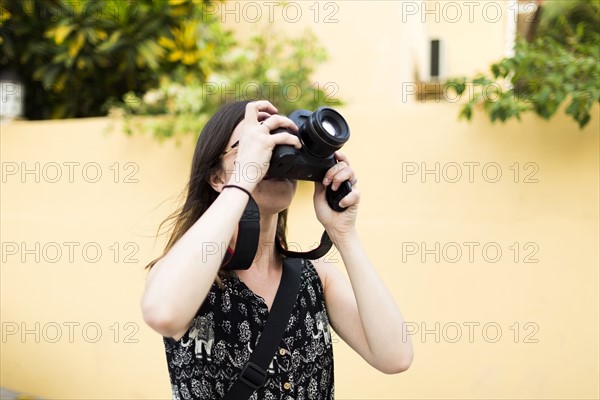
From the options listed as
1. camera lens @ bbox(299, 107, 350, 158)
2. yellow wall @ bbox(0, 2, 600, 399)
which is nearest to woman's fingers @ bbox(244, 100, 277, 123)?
camera lens @ bbox(299, 107, 350, 158)

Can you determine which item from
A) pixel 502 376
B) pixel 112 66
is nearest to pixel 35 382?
pixel 112 66

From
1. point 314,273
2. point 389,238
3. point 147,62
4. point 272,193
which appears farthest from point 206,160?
point 147,62

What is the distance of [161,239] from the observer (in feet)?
13.0

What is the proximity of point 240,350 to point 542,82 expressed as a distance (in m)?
2.14

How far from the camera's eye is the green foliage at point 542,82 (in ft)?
9.61

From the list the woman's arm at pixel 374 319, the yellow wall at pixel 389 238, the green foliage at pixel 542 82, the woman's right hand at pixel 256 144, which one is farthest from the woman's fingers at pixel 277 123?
the yellow wall at pixel 389 238

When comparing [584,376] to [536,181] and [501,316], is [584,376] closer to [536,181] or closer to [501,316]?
[501,316]

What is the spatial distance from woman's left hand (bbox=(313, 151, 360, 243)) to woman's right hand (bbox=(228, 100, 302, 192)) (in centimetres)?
15

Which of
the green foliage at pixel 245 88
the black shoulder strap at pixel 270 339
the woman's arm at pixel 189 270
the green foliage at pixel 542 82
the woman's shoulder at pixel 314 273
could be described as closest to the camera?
the woman's arm at pixel 189 270

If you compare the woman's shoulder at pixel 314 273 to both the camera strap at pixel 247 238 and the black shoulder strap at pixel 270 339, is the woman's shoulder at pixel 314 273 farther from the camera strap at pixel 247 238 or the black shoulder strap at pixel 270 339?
the camera strap at pixel 247 238

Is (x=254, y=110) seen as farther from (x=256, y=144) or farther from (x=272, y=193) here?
(x=272, y=193)

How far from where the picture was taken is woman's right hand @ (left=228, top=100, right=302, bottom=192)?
5.03 feet

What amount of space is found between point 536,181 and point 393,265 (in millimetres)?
780

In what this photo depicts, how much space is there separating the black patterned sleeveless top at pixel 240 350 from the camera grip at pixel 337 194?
0.24m
